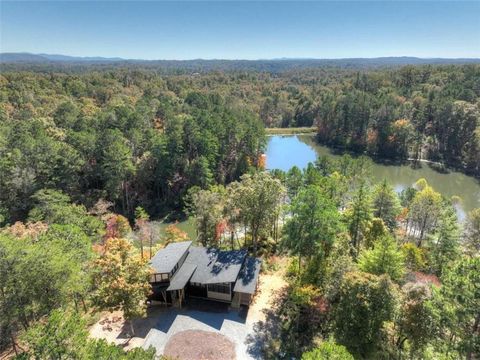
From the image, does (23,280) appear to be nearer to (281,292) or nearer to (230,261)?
(230,261)

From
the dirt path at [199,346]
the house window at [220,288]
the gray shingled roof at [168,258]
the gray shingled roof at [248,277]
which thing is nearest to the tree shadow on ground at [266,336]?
the dirt path at [199,346]

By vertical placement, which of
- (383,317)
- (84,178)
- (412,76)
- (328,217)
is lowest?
(84,178)

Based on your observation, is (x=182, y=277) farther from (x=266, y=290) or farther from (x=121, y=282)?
(x=266, y=290)

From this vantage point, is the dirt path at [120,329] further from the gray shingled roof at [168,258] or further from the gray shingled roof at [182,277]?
the gray shingled roof at [168,258]

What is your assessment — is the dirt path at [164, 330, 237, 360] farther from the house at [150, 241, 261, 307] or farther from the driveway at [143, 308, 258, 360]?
the house at [150, 241, 261, 307]

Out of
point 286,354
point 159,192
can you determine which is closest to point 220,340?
point 286,354

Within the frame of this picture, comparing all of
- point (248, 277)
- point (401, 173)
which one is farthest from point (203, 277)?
point (401, 173)
